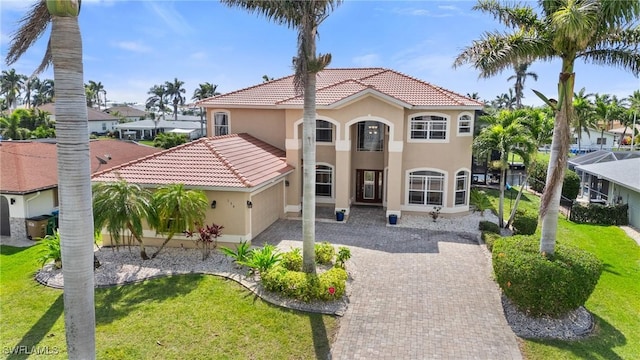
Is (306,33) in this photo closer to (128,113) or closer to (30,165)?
(30,165)

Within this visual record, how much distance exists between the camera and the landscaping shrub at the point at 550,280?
1115 cm

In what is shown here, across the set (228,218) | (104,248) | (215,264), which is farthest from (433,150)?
(104,248)

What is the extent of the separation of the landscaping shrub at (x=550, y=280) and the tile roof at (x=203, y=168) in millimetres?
9907

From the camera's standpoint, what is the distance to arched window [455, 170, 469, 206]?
2288 centimetres

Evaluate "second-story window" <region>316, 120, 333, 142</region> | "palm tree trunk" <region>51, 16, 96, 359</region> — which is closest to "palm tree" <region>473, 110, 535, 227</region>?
"second-story window" <region>316, 120, 333, 142</region>

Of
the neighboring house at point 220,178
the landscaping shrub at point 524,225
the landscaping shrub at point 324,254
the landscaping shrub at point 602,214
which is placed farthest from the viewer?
the landscaping shrub at point 602,214

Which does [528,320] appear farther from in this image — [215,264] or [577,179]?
[577,179]

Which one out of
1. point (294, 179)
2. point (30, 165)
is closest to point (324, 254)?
point (294, 179)

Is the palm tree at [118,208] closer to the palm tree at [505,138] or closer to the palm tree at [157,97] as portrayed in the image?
the palm tree at [505,138]

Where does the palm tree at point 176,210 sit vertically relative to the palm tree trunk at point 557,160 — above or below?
below

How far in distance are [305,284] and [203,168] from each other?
7715 millimetres

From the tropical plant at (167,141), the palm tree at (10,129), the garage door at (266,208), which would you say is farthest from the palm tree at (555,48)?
the palm tree at (10,129)

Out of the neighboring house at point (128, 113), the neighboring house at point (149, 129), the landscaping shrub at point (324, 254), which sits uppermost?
the neighboring house at point (128, 113)

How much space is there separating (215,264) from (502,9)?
13190mm
